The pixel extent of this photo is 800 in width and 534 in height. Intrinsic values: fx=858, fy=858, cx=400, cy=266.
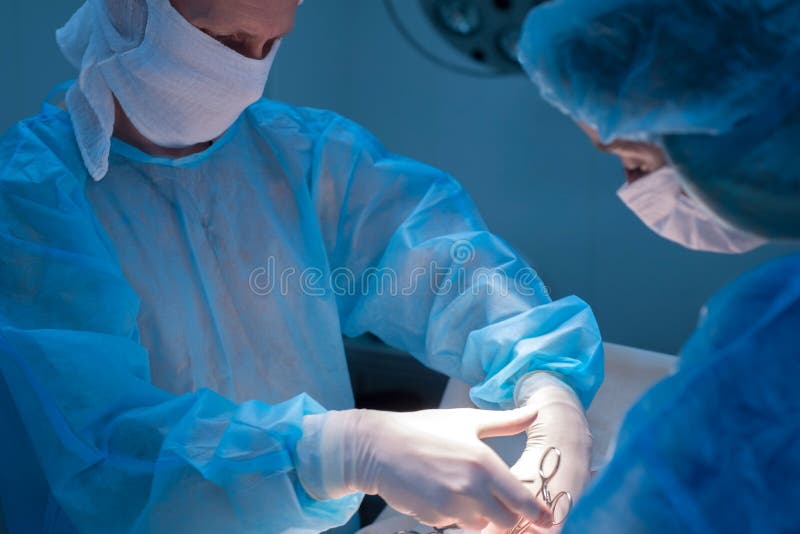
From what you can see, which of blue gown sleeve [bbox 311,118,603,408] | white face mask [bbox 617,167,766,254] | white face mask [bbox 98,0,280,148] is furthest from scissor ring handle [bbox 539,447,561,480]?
white face mask [bbox 98,0,280,148]

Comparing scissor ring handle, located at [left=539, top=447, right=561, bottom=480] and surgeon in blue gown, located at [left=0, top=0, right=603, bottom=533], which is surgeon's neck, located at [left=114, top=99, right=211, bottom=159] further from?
scissor ring handle, located at [left=539, top=447, right=561, bottom=480]

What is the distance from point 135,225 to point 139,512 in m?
0.49

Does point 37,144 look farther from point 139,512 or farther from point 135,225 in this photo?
point 139,512

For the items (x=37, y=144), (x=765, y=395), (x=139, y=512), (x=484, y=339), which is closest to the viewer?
(x=765, y=395)

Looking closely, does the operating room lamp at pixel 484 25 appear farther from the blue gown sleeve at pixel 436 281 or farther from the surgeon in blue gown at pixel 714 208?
the surgeon in blue gown at pixel 714 208

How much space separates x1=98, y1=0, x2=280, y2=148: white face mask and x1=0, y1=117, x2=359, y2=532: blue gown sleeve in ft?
0.86

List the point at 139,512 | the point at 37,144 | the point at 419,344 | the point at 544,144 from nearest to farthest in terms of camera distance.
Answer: the point at 139,512
the point at 37,144
the point at 419,344
the point at 544,144

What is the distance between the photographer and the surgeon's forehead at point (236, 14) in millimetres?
1368

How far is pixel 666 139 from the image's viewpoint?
2.67ft

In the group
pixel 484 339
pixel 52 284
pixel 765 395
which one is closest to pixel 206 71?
pixel 52 284

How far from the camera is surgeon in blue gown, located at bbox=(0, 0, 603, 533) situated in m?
1.17

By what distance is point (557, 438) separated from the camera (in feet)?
4.32

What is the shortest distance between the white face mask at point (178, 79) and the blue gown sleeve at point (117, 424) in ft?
0.86

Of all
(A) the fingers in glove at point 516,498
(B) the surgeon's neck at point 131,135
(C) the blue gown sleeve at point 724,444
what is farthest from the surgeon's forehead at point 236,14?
(C) the blue gown sleeve at point 724,444
